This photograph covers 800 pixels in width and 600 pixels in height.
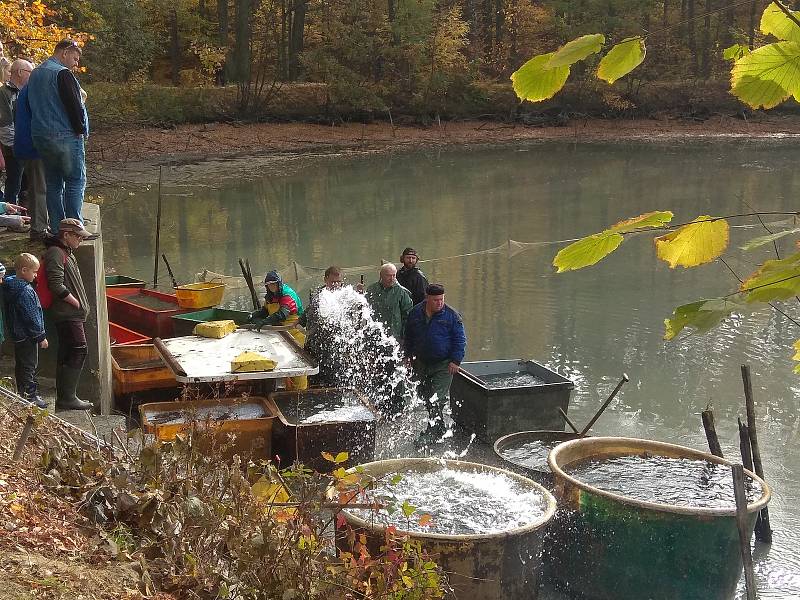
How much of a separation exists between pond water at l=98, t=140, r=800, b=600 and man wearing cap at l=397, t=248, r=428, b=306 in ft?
7.92

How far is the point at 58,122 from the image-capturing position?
883cm

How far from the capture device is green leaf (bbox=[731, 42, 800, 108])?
2.31m

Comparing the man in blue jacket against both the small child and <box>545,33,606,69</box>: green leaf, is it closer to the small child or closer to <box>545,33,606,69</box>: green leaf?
the small child

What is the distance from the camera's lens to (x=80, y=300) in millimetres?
A: 8453

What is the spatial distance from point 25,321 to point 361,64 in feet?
142

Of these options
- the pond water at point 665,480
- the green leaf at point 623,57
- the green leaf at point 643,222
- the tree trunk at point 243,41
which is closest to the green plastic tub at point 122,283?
the pond water at point 665,480

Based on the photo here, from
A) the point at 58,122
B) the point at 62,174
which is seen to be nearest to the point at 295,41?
the point at 62,174

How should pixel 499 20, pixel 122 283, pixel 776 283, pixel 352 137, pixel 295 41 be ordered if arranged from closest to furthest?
1. pixel 776 283
2. pixel 122 283
3. pixel 352 137
4. pixel 295 41
5. pixel 499 20

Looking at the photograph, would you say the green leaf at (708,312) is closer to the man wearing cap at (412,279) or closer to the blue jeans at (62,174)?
the blue jeans at (62,174)

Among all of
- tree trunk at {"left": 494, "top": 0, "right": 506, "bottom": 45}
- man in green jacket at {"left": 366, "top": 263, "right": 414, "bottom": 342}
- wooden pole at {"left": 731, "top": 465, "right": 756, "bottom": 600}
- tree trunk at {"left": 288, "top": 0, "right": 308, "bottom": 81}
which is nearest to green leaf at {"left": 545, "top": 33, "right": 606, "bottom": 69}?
wooden pole at {"left": 731, "top": 465, "right": 756, "bottom": 600}

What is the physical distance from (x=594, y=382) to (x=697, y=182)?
24.3 m

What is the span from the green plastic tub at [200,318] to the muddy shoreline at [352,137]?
66.9 ft

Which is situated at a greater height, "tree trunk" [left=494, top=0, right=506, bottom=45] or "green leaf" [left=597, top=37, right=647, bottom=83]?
→ "tree trunk" [left=494, top=0, right=506, bottom=45]

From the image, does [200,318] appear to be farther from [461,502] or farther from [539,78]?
[539,78]
